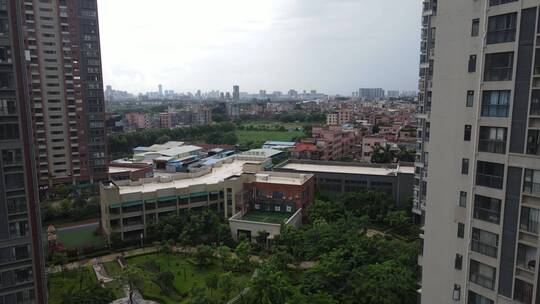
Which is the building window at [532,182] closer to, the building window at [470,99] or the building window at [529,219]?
the building window at [529,219]

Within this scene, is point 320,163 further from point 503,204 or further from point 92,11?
point 503,204

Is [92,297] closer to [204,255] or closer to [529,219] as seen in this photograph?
[204,255]

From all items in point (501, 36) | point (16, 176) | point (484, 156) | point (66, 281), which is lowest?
point (66, 281)

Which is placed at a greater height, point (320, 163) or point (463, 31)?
point (463, 31)

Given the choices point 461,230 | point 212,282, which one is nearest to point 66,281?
point 212,282

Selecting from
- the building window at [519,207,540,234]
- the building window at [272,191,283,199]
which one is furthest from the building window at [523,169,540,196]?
the building window at [272,191,283,199]

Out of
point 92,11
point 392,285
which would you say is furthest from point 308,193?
point 92,11
